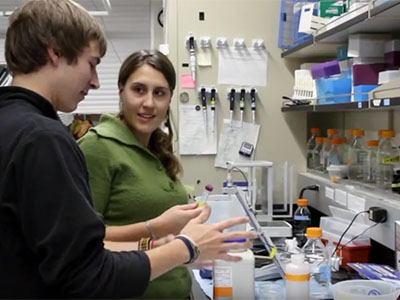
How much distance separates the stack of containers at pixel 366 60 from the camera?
2.01 meters

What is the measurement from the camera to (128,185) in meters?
1.45

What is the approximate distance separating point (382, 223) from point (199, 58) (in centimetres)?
150

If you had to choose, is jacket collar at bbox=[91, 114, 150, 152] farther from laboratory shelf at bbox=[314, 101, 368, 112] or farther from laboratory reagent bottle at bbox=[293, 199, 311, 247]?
laboratory reagent bottle at bbox=[293, 199, 311, 247]

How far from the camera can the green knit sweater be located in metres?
1.42

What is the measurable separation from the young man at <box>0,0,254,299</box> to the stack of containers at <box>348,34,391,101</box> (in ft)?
4.24

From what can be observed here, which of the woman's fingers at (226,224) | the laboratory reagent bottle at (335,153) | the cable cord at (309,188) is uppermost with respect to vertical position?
the laboratory reagent bottle at (335,153)

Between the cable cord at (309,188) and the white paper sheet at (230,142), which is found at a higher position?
the white paper sheet at (230,142)

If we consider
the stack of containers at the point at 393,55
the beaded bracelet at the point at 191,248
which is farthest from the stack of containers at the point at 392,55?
the beaded bracelet at the point at 191,248

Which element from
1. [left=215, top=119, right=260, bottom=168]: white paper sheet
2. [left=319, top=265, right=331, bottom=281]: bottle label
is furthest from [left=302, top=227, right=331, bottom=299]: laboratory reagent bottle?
[left=215, top=119, right=260, bottom=168]: white paper sheet

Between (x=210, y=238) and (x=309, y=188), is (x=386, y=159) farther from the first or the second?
(x=210, y=238)

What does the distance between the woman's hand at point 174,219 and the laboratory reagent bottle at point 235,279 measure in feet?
0.81


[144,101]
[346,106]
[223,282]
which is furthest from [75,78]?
[346,106]

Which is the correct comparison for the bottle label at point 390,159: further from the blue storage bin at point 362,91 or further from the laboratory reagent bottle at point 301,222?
the laboratory reagent bottle at point 301,222

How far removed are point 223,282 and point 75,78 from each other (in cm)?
87
